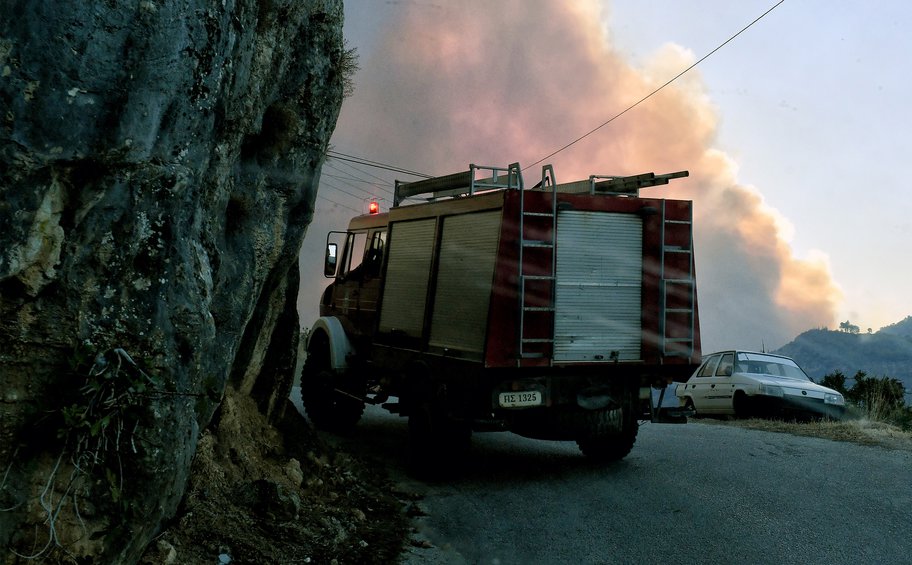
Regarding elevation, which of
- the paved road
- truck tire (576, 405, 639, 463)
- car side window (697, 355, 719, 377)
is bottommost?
the paved road

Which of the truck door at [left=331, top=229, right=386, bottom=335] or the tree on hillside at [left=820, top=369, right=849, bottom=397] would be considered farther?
the tree on hillside at [left=820, top=369, right=849, bottom=397]

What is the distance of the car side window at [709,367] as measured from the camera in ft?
55.0

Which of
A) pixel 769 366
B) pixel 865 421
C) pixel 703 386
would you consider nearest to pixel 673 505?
pixel 865 421

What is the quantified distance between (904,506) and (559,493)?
10.7ft

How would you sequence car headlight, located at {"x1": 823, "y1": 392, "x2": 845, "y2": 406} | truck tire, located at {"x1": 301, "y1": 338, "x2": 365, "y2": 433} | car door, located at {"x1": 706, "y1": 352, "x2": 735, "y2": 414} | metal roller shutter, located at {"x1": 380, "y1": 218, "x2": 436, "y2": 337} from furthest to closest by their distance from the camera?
car door, located at {"x1": 706, "y1": 352, "x2": 735, "y2": 414} < car headlight, located at {"x1": 823, "y1": 392, "x2": 845, "y2": 406} < truck tire, located at {"x1": 301, "y1": 338, "x2": 365, "y2": 433} < metal roller shutter, located at {"x1": 380, "y1": 218, "x2": 436, "y2": 337}

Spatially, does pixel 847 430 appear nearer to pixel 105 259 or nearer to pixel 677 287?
pixel 677 287

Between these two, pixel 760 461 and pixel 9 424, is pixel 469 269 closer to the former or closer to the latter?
pixel 760 461

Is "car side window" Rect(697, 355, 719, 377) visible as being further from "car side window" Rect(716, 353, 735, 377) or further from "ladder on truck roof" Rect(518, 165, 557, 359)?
"ladder on truck roof" Rect(518, 165, 557, 359)

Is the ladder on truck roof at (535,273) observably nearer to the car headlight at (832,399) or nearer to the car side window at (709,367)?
the car headlight at (832,399)

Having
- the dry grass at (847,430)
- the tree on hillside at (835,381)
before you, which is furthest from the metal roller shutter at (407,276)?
the tree on hillside at (835,381)

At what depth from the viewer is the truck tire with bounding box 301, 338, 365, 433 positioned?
10.8 metres

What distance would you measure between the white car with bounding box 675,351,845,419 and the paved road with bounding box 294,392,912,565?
12.5 feet

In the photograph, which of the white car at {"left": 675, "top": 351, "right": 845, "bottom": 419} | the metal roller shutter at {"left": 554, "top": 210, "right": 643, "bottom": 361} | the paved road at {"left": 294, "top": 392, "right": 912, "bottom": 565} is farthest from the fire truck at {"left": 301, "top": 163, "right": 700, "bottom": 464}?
the white car at {"left": 675, "top": 351, "right": 845, "bottom": 419}

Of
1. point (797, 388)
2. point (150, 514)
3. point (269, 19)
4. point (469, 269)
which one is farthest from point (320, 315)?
point (797, 388)
